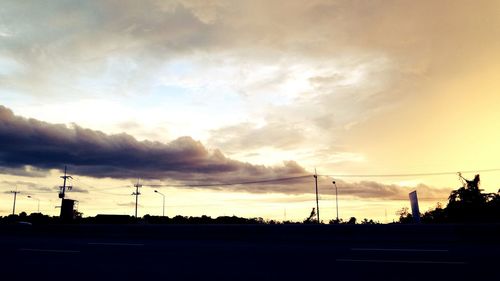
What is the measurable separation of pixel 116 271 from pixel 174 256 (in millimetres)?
2446

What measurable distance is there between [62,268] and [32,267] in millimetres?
935

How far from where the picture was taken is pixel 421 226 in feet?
49.9

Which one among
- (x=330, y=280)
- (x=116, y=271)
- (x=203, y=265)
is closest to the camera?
(x=330, y=280)

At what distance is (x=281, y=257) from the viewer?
421 inches

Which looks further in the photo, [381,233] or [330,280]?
[381,233]

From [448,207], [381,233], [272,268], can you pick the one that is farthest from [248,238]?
[448,207]

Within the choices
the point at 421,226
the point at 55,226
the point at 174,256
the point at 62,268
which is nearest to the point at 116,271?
the point at 62,268

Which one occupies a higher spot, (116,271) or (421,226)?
(421,226)

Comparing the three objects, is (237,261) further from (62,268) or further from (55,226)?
(55,226)

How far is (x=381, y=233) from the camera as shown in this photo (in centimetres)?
1545

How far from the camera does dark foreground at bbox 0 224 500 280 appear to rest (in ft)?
27.2

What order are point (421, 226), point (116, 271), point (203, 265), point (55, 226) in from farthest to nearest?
point (55, 226) < point (421, 226) < point (203, 265) < point (116, 271)

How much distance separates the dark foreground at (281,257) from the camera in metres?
8.29

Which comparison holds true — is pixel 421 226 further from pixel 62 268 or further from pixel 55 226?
pixel 55 226
